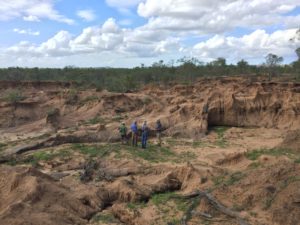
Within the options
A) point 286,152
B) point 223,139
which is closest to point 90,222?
point 286,152

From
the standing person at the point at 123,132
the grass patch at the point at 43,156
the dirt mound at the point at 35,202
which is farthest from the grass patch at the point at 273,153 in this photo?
the grass patch at the point at 43,156

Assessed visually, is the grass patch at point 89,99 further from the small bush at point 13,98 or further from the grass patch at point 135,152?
the grass patch at point 135,152

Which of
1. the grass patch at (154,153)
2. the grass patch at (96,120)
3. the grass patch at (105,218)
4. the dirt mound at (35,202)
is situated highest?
the dirt mound at (35,202)

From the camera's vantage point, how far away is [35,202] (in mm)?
9508

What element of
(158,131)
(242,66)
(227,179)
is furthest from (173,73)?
(227,179)

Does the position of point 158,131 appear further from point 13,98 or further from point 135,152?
point 13,98

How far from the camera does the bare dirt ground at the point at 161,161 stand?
9.05 meters

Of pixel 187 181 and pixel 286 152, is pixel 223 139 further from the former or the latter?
pixel 187 181

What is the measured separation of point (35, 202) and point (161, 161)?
6387 millimetres

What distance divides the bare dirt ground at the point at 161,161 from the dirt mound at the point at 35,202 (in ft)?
0.09

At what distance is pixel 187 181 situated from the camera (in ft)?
37.3

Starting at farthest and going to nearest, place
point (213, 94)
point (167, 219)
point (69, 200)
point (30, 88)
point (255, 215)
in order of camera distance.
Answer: point (30, 88) < point (213, 94) < point (69, 200) < point (167, 219) < point (255, 215)

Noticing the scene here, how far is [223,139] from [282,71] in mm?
24803

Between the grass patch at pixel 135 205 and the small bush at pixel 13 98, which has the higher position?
the small bush at pixel 13 98
